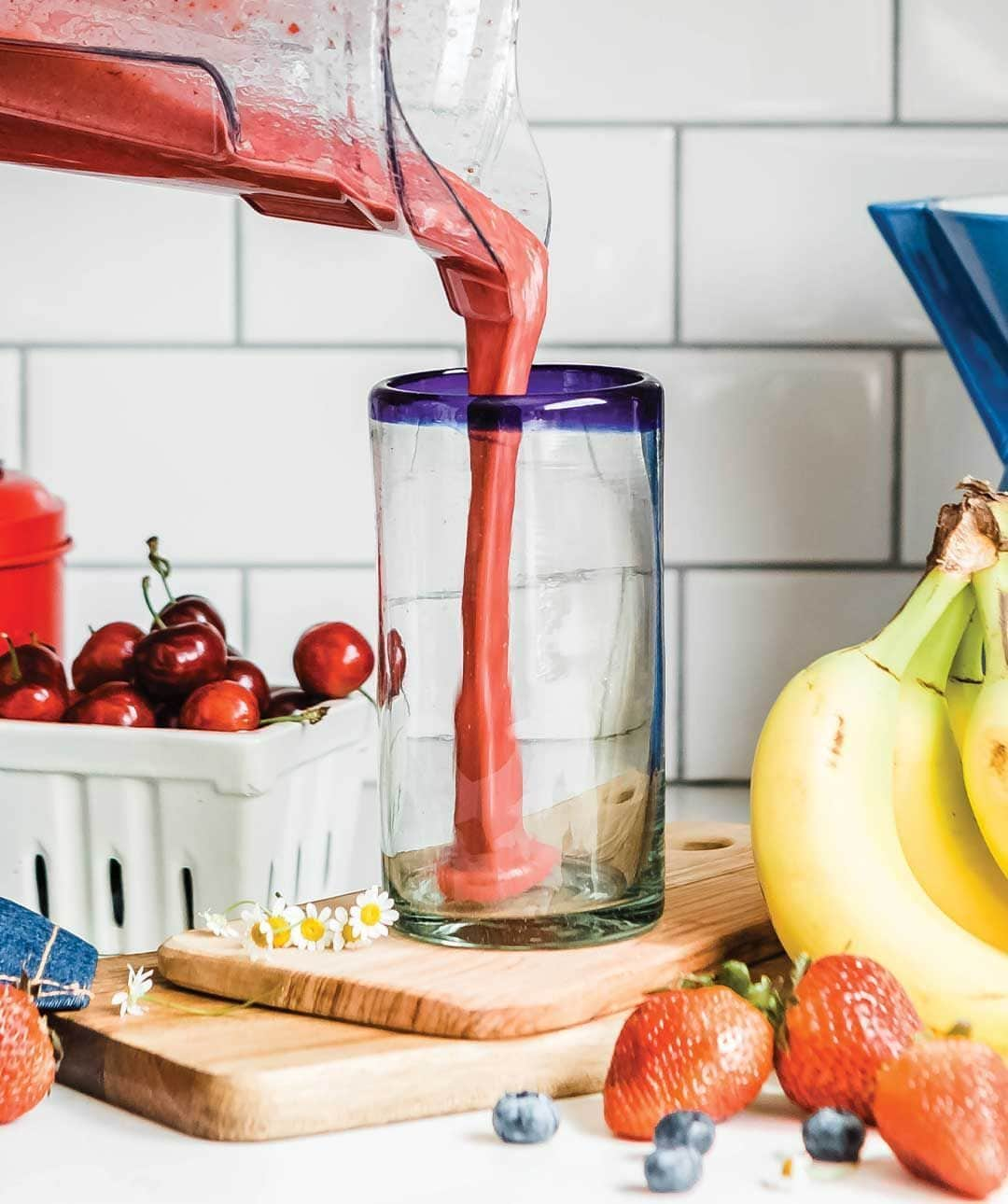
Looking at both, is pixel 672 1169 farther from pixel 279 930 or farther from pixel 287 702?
pixel 287 702

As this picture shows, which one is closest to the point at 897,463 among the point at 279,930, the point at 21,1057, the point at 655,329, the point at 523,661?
the point at 655,329

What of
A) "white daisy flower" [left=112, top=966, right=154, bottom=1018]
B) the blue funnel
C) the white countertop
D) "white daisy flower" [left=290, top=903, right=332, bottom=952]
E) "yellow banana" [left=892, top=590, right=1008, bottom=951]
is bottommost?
the white countertop

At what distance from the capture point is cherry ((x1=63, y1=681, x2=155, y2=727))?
0.83 metres

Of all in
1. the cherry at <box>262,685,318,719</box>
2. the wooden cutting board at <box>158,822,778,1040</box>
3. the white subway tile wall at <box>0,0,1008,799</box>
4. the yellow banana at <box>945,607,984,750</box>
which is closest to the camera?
the wooden cutting board at <box>158,822,778,1040</box>

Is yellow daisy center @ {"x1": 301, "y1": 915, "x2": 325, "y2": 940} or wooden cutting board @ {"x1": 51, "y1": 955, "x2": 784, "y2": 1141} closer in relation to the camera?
wooden cutting board @ {"x1": 51, "y1": 955, "x2": 784, "y2": 1141}

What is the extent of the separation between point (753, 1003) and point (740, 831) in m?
0.29

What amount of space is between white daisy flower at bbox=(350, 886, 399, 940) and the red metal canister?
0.31 m

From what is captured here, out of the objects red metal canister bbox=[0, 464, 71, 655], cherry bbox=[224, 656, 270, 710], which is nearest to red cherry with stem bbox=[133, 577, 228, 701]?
cherry bbox=[224, 656, 270, 710]

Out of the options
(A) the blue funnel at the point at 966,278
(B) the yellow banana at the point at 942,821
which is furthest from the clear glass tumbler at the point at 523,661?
(A) the blue funnel at the point at 966,278

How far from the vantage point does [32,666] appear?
0.86 metres

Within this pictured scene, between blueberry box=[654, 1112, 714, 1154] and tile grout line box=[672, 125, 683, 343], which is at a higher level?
tile grout line box=[672, 125, 683, 343]

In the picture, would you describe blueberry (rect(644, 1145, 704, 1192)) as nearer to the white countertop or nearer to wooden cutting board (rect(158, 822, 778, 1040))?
the white countertop

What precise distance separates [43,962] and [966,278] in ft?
1.87

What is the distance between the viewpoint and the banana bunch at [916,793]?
665mm
